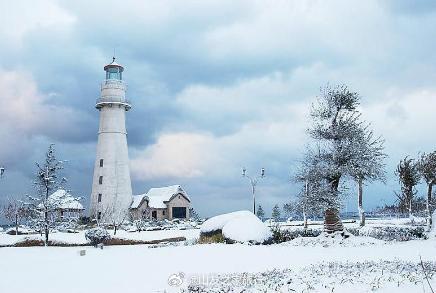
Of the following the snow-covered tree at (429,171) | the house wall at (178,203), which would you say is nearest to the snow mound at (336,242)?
the snow-covered tree at (429,171)

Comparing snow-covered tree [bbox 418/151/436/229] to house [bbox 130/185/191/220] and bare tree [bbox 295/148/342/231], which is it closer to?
bare tree [bbox 295/148/342/231]

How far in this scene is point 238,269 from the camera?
50.7 feet

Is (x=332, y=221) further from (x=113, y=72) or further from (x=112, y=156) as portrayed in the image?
(x=113, y=72)

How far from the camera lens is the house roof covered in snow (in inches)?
2383

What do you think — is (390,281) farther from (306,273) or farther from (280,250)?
(280,250)

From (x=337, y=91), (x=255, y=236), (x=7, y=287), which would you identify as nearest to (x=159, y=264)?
(x=7, y=287)

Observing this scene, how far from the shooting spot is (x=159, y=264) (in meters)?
17.5

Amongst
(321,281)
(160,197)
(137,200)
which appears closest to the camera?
(321,281)

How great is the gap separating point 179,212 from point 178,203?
123cm

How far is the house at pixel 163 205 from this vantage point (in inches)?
2362

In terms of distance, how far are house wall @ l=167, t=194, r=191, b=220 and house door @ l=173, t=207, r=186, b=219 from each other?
0.43m

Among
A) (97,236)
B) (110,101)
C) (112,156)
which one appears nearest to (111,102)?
(110,101)

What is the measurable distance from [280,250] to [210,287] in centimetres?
1038

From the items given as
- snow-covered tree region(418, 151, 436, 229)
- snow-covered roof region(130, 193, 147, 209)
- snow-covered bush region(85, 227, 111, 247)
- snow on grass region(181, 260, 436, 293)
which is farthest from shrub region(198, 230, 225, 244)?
snow-covered roof region(130, 193, 147, 209)
